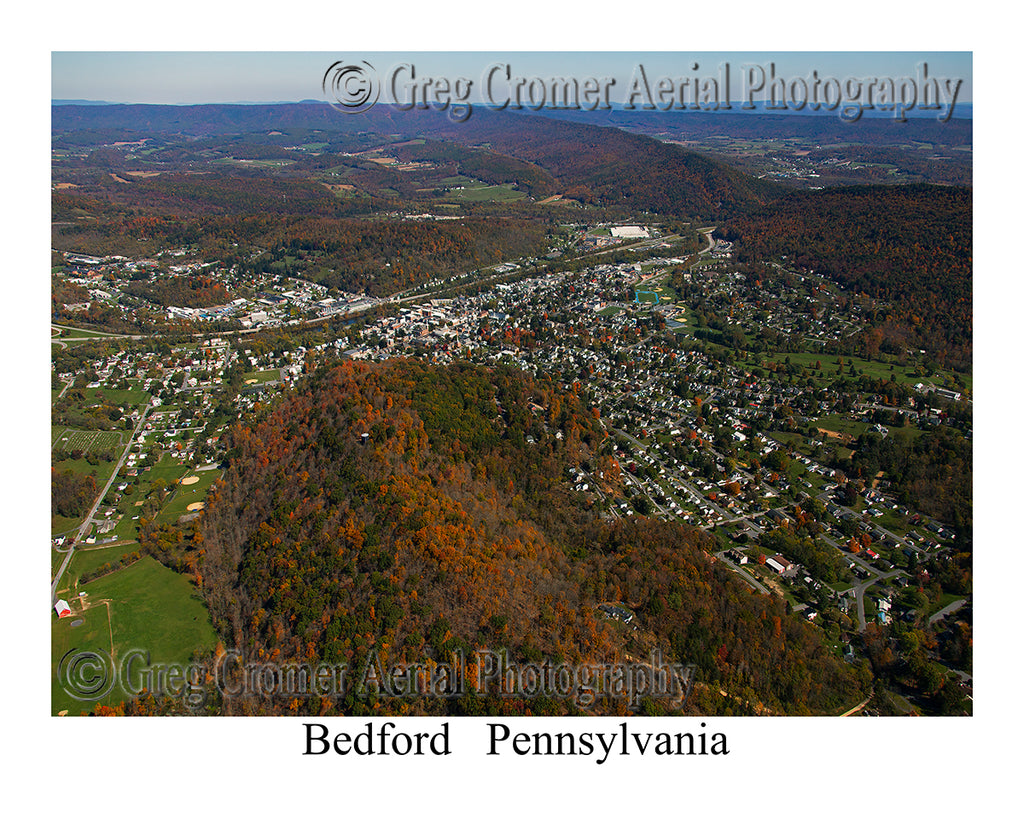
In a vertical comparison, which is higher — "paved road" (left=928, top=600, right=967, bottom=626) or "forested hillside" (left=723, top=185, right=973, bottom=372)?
"forested hillside" (left=723, top=185, right=973, bottom=372)

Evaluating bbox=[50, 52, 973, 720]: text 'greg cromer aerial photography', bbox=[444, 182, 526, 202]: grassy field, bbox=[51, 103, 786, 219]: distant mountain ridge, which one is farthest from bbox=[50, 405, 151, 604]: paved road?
bbox=[51, 103, 786, 219]: distant mountain ridge

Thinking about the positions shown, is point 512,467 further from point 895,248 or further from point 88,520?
point 895,248

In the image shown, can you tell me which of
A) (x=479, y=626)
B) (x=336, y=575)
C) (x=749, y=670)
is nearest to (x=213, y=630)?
(x=336, y=575)

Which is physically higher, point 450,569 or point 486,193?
→ point 486,193

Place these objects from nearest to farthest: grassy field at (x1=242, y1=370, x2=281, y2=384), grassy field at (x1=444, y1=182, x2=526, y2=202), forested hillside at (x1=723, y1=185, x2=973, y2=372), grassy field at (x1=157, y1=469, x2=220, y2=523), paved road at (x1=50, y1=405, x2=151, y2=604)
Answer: paved road at (x1=50, y1=405, x2=151, y2=604)
grassy field at (x1=157, y1=469, x2=220, y2=523)
grassy field at (x1=242, y1=370, x2=281, y2=384)
forested hillside at (x1=723, y1=185, x2=973, y2=372)
grassy field at (x1=444, y1=182, x2=526, y2=202)

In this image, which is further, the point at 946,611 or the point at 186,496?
the point at 186,496

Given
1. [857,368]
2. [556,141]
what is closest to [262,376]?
[857,368]

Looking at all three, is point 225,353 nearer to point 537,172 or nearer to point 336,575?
point 336,575

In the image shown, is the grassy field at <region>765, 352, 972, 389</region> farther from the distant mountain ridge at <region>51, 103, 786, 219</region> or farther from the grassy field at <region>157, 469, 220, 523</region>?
the distant mountain ridge at <region>51, 103, 786, 219</region>
